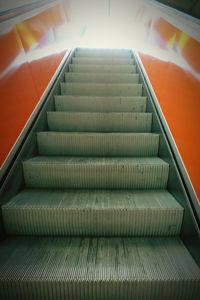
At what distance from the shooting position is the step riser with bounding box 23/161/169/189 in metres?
1.65

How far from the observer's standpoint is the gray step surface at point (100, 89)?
2.66 meters

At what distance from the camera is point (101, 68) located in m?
3.22

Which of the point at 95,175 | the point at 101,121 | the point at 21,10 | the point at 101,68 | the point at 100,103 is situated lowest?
the point at 95,175

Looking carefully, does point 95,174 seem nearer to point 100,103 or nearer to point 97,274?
point 97,274

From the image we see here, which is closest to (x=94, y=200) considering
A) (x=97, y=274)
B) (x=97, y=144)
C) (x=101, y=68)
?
(x=97, y=274)

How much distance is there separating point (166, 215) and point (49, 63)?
2.24 metres

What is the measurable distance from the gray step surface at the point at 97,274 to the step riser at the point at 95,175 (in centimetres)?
52

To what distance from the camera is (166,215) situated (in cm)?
138

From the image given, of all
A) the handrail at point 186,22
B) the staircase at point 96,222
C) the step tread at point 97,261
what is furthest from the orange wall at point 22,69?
the handrail at point 186,22

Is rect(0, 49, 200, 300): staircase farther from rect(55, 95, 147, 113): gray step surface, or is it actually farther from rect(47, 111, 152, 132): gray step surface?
rect(55, 95, 147, 113): gray step surface

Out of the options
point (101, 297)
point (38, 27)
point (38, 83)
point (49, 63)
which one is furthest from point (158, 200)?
point (38, 27)

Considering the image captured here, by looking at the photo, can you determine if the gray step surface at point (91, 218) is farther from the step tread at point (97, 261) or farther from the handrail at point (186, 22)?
the handrail at point (186, 22)

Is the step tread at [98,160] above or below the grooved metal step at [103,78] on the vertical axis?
below

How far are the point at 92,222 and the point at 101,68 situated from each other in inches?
99.1
